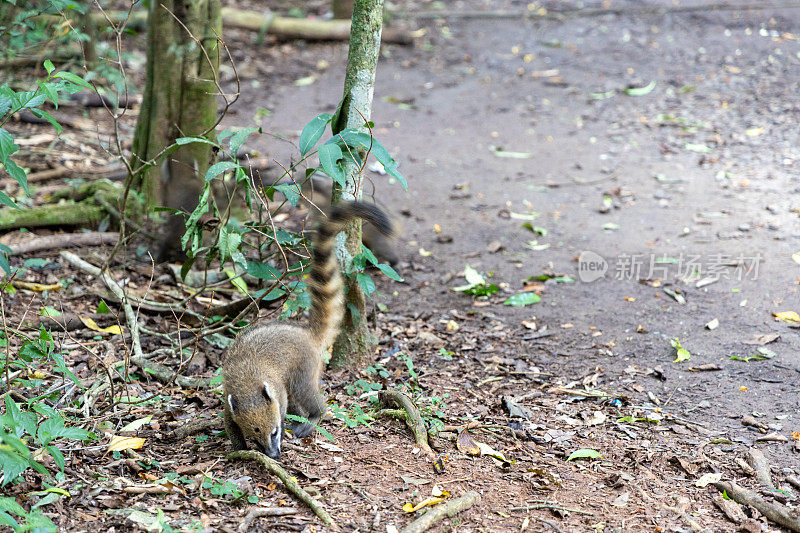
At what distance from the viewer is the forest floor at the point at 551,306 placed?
315 cm

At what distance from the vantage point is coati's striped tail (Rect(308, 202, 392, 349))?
324cm

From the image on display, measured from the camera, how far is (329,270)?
3.72 metres

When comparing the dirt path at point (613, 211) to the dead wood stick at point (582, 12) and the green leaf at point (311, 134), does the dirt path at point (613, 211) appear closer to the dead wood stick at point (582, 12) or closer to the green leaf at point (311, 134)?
the dead wood stick at point (582, 12)

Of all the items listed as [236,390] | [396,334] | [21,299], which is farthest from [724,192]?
[21,299]

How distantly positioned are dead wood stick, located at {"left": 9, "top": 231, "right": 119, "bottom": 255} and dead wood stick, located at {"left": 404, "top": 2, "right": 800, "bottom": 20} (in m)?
7.95

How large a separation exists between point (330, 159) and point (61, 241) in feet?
9.93

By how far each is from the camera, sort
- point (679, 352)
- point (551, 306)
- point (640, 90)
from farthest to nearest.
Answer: point (640, 90)
point (551, 306)
point (679, 352)

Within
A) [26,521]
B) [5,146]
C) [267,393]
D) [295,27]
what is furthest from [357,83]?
[295,27]

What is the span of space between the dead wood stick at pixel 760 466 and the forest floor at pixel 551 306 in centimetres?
4

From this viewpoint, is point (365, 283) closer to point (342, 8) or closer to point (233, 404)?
point (233, 404)

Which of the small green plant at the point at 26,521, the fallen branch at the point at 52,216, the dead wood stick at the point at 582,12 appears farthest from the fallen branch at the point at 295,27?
the small green plant at the point at 26,521

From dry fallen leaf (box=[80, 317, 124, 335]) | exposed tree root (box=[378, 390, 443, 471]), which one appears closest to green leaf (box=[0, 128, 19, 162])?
dry fallen leaf (box=[80, 317, 124, 335])

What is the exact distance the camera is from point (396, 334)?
16.0ft

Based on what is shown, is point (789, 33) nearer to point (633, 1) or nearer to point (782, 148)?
point (633, 1)
